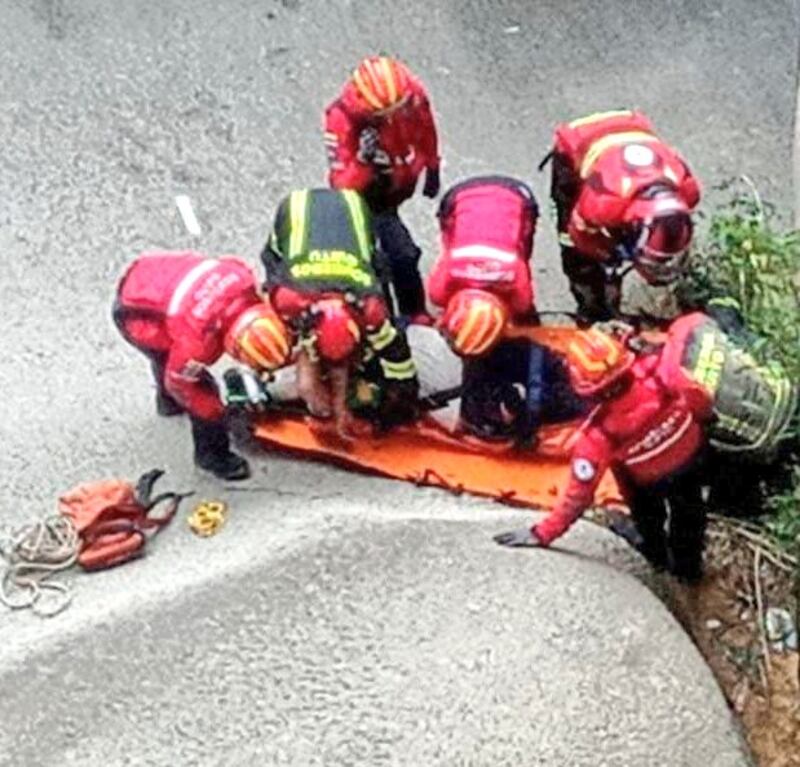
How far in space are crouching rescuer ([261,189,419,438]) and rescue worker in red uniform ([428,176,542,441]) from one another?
23 cm

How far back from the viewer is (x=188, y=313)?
692cm

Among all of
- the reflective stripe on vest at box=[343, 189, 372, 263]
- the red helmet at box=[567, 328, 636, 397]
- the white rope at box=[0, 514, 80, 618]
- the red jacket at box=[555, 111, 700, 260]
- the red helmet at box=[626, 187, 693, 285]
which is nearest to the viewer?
the red helmet at box=[567, 328, 636, 397]

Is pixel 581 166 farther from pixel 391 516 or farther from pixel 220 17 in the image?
pixel 220 17

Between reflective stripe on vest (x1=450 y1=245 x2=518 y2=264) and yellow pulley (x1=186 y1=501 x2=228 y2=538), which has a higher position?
reflective stripe on vest (x1=450 y1=245 x2=518 y2=264)

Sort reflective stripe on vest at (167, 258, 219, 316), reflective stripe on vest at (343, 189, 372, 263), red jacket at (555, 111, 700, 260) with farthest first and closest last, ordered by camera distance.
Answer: red jacket at (555, 111, 700, 260)
reflective stripe on vest at (343, 189, 372, 263)
reflective stripe on vest at (167, 258, 219, 316)

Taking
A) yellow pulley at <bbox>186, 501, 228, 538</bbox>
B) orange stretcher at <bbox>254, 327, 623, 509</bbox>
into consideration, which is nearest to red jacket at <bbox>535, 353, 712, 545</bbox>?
orange stretcher at <bbox>254, 327, 623, 509</bbox>

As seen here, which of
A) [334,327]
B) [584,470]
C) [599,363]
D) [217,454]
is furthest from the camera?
[217,454]

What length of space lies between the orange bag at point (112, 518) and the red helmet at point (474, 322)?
107 centimetres

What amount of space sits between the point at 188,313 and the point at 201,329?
70 millimetres

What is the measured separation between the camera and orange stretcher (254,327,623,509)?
23.7 feet

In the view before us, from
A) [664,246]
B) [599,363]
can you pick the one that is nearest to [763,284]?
[664,246]

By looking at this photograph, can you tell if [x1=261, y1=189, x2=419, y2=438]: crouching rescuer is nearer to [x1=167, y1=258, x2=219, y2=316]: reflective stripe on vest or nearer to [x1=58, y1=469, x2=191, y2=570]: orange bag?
[x1=167, y1=258, x2=219, y2=316]: reflective stripe on vest

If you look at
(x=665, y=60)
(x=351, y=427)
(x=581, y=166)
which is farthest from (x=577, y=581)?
(x=665, y=60)

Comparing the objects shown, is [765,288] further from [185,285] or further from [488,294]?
[185,285]
